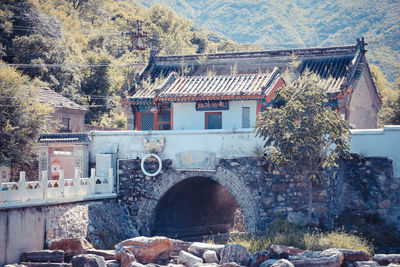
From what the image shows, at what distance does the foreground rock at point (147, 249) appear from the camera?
2072cm

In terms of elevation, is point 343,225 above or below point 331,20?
below

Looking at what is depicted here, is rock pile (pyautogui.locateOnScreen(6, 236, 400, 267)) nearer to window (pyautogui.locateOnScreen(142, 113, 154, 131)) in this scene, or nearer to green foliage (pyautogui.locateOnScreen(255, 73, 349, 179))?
green foliage (pyautogui.locateOnScreen(255, 73, 349, 179))

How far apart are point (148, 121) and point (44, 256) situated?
12.4 meters

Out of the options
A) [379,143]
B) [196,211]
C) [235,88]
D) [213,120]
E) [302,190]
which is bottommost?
[196,211]

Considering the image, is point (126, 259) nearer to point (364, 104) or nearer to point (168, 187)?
point (168, 187)

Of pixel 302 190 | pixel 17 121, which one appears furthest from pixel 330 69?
pixel 17 121

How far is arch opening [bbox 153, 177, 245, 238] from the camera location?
27.7 meters

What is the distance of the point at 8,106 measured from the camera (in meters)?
30.8

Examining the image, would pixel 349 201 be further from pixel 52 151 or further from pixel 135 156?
pixel 52 151

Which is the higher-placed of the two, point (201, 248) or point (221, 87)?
point (221, 87)

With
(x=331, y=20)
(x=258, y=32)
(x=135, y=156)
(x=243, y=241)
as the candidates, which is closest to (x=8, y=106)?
(x=135, y=156)

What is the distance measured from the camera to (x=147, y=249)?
2088 cm

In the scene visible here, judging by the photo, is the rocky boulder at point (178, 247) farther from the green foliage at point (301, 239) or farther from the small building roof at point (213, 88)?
the small building roof at point (213, 88)

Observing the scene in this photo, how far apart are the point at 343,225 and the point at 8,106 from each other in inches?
801
